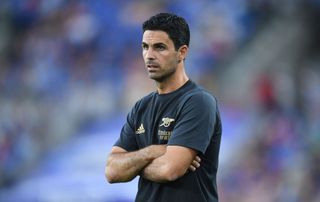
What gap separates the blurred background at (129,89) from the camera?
891 cm

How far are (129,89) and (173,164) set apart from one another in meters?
6.19

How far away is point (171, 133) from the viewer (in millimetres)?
3828

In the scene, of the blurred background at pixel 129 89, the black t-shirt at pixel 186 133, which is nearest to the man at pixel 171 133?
the black t-shirt at pixel 186 133

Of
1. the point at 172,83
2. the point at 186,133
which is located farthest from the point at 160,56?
the point at 186,133

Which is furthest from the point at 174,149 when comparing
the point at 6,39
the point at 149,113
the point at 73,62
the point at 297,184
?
the point at 6,39

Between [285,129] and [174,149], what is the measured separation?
5379 mm

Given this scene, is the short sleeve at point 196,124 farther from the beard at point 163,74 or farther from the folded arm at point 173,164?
the beard at point 163,74

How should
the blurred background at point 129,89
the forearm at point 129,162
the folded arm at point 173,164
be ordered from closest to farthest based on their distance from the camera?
the folded arm at point 173,164 < the forearm at point 129,162 < the blurred background at point 129,89

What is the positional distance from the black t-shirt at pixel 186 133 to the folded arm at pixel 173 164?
0.04 metres

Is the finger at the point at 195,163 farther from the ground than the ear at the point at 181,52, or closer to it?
closer to it

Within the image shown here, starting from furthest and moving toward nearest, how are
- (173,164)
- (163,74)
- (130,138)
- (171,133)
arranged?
(130,138) → (163,74) → (171,133) → (173,164)

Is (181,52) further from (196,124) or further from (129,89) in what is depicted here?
(129,89)

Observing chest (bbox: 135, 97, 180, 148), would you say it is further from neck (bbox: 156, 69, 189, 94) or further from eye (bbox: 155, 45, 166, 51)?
eye (bbox: 155, 45, 166, 51)

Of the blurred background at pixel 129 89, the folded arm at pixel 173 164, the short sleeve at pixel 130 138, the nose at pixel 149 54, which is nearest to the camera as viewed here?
the folded arm at pixel 173 164
